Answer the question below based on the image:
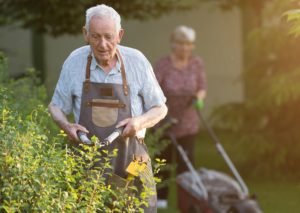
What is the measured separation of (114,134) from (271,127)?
7914mm

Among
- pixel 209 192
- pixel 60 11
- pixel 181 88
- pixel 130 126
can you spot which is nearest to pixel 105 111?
pixel 130 126

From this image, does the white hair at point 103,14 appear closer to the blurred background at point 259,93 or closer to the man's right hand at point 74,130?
the man's right hand at point 74,130

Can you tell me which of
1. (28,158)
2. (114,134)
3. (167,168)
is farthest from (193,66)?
(28,158)

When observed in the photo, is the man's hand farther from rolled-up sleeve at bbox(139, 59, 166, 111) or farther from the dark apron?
rolled-up sleeve at bbox(139, 59, 166, 111)

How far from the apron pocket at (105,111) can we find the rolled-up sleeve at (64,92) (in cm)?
15

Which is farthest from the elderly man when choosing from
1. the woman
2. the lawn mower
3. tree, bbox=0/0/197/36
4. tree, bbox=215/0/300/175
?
tree, bbox=0/0/197/36

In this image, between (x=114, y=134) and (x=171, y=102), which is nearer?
(x=114, y=134)

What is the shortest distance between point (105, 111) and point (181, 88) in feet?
17.0

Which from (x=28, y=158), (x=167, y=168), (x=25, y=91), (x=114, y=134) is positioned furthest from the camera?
(x=167, y=168)

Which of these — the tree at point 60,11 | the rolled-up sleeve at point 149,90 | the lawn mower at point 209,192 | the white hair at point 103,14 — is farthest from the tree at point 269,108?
the white hair at point 103,14

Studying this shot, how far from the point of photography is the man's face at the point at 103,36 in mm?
5828

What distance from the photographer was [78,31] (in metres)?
15.5

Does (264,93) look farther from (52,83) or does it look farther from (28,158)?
(52,83)

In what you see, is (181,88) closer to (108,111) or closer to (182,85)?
(182,85)
